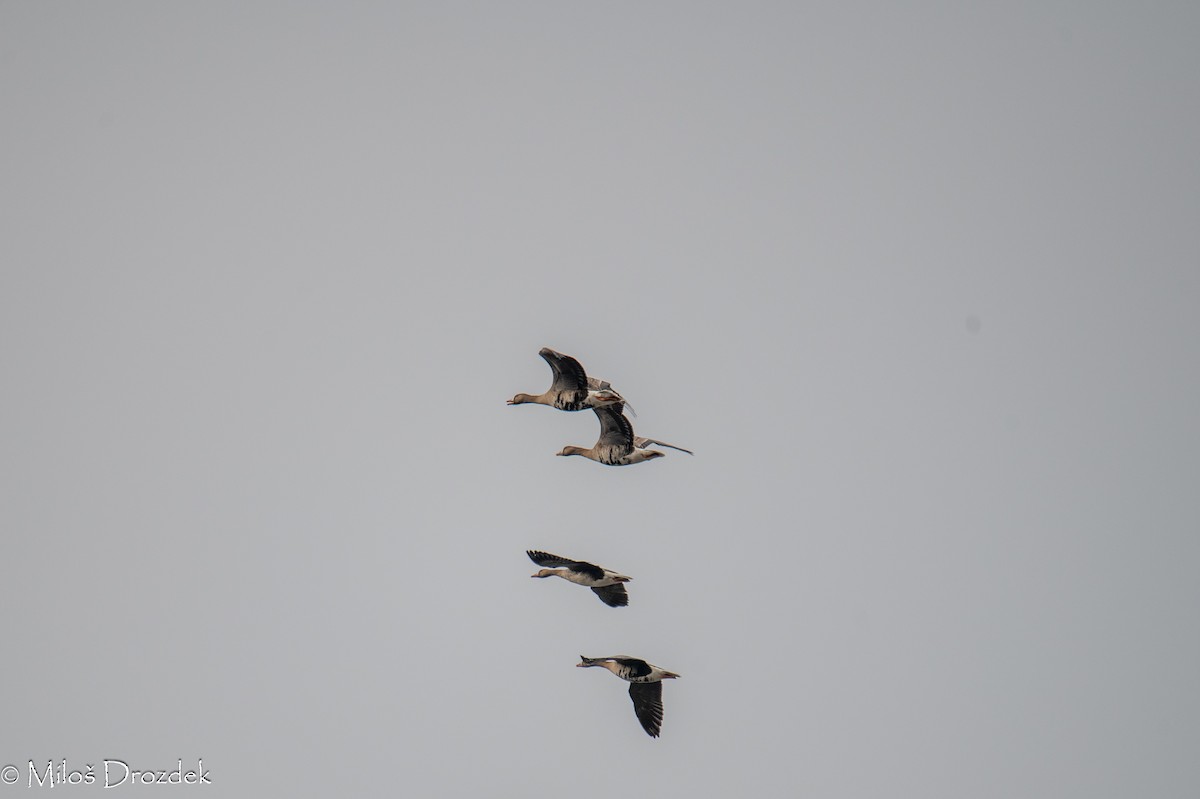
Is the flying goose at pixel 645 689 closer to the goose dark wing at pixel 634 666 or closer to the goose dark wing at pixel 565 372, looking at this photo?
the goose dark wing at pixel 634 666

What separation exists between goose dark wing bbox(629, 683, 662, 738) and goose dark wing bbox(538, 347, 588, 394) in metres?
10.4

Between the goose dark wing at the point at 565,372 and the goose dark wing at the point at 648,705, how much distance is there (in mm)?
10370

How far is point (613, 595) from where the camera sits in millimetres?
50125

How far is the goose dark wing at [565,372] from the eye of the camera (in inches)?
1735

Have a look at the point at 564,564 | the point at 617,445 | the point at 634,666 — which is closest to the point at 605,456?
the point at 617,445

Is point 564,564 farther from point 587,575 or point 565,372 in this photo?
point 565,372

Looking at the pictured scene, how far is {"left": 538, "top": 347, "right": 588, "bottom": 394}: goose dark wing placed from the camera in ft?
145

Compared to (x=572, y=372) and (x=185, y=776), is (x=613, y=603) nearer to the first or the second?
(x=572, y=372)

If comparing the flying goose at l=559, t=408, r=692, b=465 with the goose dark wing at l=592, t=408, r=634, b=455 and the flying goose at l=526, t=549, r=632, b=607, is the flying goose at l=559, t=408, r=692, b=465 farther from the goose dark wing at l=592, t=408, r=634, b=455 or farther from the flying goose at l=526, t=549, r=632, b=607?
the flying goose at l=526, t=549, r=632, b=607

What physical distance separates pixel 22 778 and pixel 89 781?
19265 mm

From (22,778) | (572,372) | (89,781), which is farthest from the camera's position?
(22,778)

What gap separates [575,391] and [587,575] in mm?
6081

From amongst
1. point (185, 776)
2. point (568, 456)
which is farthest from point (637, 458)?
point (185, 776)

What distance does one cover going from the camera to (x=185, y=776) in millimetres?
84812
